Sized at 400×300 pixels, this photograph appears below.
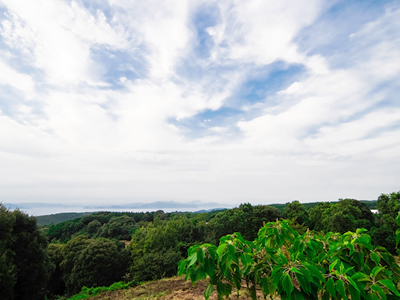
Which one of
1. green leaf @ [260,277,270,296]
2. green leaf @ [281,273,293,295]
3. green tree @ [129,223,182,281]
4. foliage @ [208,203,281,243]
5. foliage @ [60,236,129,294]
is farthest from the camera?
foliage @ [208,203,281,243]

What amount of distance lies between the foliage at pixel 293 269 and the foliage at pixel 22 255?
18958 mm

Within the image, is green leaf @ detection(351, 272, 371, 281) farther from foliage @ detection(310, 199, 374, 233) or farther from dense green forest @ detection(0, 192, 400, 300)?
foliage @ detection(310, 199, 374, 233)

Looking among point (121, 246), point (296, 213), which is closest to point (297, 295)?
point (296, 213)

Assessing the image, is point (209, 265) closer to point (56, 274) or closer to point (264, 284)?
point (264, 284)

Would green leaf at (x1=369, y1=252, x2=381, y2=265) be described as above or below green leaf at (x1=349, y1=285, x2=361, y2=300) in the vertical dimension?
above

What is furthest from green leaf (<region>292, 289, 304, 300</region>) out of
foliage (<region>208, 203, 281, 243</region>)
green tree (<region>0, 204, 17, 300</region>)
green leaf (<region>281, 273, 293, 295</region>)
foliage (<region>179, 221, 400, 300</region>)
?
foliage (<region>208, 203, 281, 243</region>)

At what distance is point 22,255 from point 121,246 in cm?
1941

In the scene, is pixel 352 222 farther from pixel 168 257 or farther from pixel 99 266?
pixel 99 266

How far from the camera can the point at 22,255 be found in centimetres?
1750

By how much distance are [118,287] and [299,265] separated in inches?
468

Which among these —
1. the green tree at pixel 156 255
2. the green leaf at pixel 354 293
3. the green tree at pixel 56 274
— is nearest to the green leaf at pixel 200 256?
the green leaf at pixel 354 293

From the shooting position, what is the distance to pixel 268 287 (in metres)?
1.83

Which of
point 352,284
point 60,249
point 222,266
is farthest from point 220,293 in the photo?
point 60,249

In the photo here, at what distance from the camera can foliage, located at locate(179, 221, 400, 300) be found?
1493 mm
